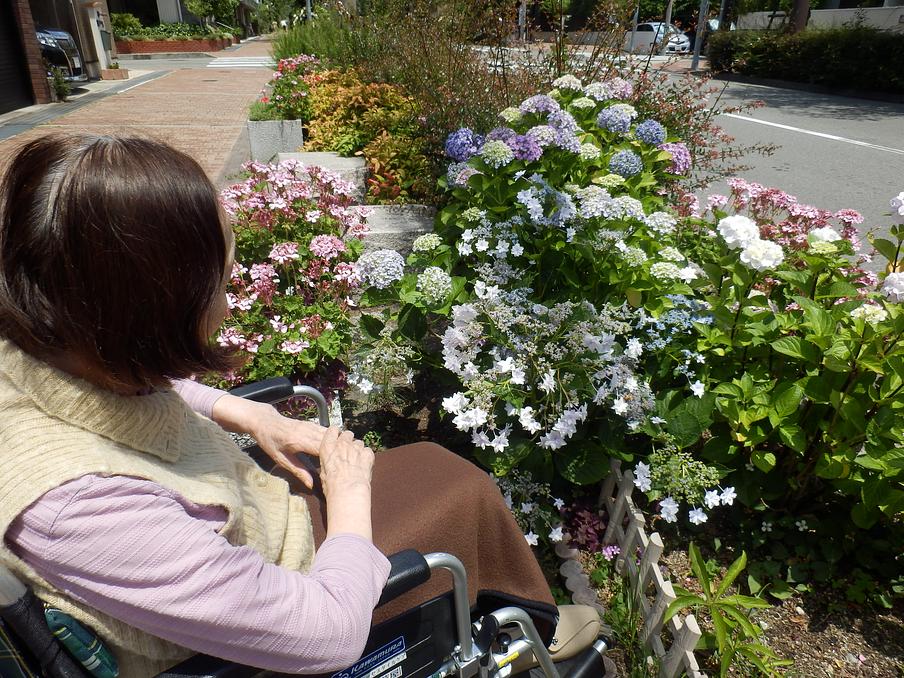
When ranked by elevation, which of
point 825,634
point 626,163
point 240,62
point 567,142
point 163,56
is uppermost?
point 567,142

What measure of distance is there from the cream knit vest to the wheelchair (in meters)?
0.04

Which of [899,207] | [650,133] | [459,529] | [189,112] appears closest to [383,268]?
[459,529]

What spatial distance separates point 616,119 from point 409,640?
2.23m

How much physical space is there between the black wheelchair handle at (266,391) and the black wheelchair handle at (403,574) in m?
0.69

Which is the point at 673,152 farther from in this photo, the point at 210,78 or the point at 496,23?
the point at 210,78

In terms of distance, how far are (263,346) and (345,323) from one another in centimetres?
36

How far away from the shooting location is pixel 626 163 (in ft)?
8.06

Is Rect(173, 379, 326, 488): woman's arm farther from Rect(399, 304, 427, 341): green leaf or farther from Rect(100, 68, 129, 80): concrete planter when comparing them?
Rect(100, 68, 129, 80): concrete planter

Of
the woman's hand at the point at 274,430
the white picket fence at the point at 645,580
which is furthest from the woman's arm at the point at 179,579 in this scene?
the white picket fence at the point at 645,580

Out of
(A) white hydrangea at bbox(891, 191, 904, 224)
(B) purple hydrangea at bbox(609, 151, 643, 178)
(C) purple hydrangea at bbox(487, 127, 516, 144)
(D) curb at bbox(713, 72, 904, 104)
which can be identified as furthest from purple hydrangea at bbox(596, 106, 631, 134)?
(D) curb at bbox(713, 72, 904, 104)

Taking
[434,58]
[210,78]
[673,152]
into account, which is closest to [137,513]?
[673,152]

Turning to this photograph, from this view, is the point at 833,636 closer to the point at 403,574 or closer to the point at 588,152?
the point at 403,574

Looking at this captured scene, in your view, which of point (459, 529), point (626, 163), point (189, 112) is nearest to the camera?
point (459, 529)

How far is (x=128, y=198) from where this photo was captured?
793mm
